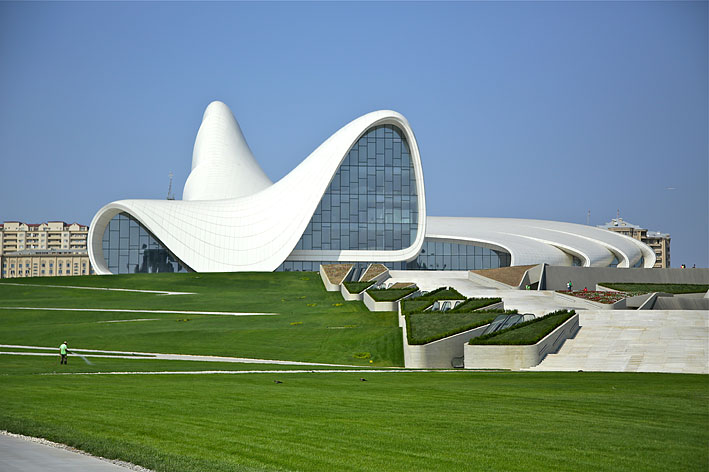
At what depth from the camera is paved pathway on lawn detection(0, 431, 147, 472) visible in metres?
7.00

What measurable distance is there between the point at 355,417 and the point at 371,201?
51263 millimetres

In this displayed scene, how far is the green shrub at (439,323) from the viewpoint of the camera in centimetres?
2416

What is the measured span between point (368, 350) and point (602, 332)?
25.6 feet

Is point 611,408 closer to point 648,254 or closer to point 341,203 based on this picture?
point 341,203

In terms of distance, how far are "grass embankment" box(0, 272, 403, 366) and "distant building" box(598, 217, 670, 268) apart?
13069cm

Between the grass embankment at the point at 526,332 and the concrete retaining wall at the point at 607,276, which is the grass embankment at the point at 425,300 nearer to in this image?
the grass embankment at the point at 526,332

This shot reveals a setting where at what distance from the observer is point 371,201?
202ft

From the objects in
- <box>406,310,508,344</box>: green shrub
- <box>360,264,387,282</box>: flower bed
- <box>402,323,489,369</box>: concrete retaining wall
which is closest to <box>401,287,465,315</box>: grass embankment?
<box>406,310,508,344</box>: green shrub

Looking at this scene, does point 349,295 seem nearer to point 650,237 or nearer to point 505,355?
point 505,355

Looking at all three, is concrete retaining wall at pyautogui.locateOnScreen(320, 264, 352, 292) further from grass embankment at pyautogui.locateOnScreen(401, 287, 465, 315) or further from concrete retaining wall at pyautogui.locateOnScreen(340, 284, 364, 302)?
grass embankment at pyautogui.locateOnScreen(401, 287, 465, 315)

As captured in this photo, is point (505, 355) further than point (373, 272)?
No

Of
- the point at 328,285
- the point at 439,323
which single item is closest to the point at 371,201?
the point at 328,285

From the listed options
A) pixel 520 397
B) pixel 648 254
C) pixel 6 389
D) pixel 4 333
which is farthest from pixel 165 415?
pixel 648 254

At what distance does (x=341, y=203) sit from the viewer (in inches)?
2413
